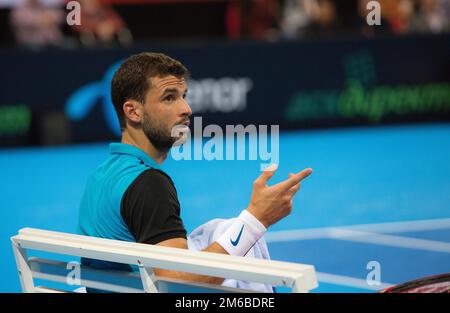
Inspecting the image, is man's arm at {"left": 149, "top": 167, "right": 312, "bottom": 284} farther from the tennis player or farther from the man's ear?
the man's ear

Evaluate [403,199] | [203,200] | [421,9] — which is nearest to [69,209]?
[203,200]

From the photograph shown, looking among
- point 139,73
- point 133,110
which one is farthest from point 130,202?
point 139,73

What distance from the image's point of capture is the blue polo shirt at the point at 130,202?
345cm

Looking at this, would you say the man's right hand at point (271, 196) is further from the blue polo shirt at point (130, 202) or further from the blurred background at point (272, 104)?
the blurred background at point (272, 104)

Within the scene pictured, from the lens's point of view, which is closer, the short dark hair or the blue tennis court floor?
the short dark hair

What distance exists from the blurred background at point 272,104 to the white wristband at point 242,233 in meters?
4.90

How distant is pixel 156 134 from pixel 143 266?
2.91 feet

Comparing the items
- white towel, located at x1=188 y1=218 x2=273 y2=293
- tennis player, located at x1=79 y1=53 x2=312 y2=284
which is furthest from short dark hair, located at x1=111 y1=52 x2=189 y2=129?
white towel, located at x1=188 y1=218 x2=273 y2=293

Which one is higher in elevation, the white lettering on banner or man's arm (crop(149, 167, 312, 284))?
the white lettering on banner

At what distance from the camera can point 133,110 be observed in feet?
12.6

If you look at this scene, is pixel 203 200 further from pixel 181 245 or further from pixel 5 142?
pixel 181 245

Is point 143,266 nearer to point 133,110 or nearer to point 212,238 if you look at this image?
point 212,238

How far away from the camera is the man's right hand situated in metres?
3.42

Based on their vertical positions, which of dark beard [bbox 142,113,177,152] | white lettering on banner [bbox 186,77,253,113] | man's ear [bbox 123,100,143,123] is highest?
white lettering on banner [bbox 186,77,253,113]
